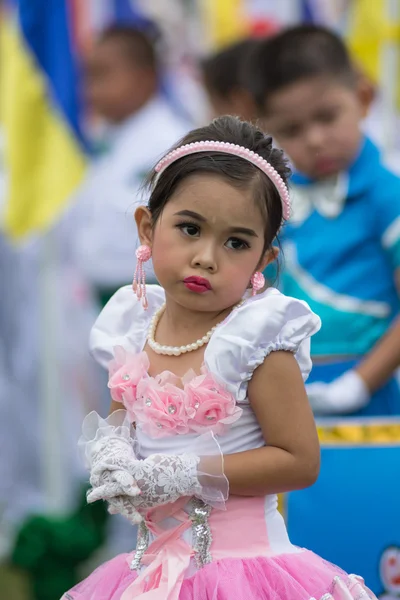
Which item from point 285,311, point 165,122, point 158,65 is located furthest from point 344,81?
point 158,65

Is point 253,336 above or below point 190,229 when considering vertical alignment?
below

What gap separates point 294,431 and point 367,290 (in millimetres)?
1205

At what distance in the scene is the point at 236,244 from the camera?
213 centimetres

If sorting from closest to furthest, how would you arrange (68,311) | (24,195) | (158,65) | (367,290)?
(367,290) < (24,195) < (158,65) < (68,311)

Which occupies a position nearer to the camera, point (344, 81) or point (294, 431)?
point (294, 431)

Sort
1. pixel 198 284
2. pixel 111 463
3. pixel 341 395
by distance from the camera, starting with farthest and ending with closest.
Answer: pixel 341 395
pixel 198 284
pixel 111 463

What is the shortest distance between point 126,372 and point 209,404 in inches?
9.0

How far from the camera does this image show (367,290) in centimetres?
322

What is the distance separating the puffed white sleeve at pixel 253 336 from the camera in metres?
2.08

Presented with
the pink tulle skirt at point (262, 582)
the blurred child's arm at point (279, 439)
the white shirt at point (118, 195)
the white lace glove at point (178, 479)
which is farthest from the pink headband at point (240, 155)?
the white shirt at point (118, 195)

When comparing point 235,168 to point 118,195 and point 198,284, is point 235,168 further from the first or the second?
point 118,195

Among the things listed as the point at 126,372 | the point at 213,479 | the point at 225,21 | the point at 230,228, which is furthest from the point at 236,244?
the point at 225,21

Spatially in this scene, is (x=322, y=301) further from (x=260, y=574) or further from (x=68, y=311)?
(x=68, y=311)

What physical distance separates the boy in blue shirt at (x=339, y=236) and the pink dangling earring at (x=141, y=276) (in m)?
0.97
